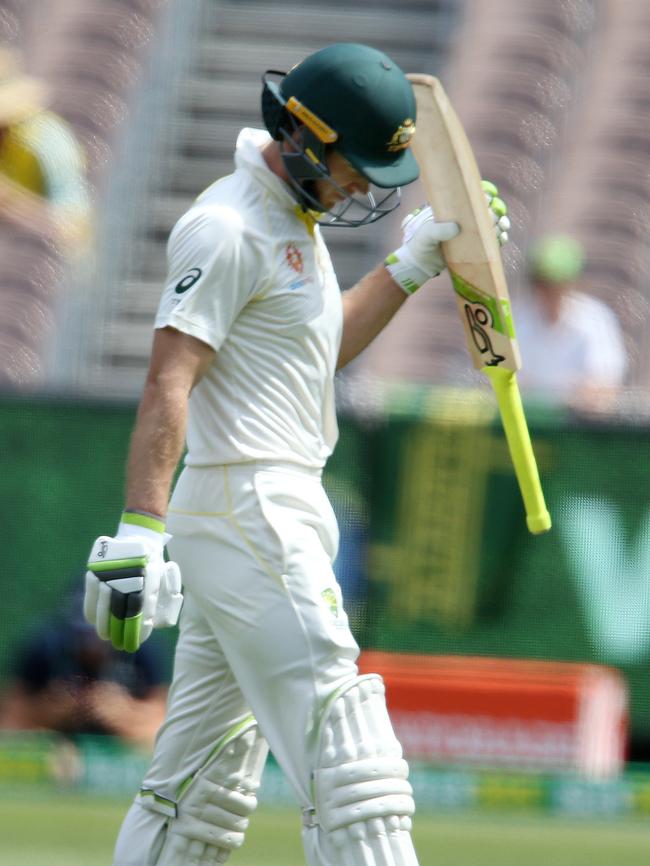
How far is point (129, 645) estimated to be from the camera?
11.5 feet

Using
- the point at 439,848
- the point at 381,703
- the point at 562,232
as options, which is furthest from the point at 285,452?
the point at 562,232

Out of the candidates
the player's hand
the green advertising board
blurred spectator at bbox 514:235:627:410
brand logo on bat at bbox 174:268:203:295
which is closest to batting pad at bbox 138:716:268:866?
brand logo on bat at bbox 174:268:203:295

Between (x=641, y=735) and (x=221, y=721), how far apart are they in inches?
133

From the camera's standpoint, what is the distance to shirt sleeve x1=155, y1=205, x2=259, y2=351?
11.7 feet

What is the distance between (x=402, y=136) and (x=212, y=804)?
1533mm

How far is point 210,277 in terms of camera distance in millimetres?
3588

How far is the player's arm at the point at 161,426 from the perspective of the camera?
3531 millimetres

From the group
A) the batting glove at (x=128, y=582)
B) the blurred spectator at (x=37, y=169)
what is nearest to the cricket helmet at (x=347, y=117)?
the batting glove at (x=128, y=582)

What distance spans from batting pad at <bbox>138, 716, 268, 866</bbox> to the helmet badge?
1.31 metres

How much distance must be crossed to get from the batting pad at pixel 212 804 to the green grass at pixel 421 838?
134 cm

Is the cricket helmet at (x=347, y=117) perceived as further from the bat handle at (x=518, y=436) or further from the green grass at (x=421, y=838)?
the green grass at (x=421, y=838)

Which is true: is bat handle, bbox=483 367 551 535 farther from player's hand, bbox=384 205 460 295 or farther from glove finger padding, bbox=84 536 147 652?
glove finger padding, bbox=84 536 147 652

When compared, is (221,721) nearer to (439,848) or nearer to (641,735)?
(439,848)

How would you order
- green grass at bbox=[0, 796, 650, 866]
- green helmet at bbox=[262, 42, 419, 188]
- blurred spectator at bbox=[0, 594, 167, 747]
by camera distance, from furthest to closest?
blurred spectator at bbox=[0, 594, 167, 747], green grass at bbox=[0, 796, 650, 866], green helmet at bbox=[262, 42, 419, 188]
